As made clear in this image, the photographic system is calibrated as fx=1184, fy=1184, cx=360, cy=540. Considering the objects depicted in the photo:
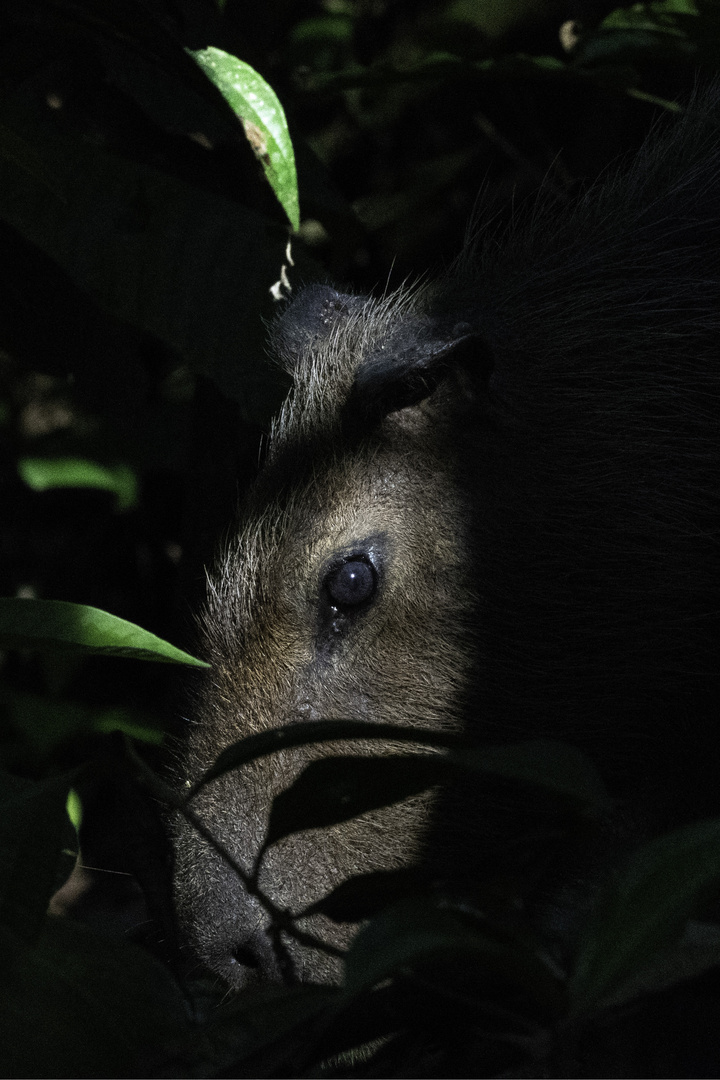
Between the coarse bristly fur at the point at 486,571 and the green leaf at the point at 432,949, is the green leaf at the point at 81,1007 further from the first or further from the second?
the coarse bristly fur at the point at 486,571

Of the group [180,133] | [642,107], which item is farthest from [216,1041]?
[642,107]

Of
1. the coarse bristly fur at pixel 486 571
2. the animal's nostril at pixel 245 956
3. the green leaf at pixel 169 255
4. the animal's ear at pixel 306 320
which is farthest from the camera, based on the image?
the animal's ear at pixel 306 320

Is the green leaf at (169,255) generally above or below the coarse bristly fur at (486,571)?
above

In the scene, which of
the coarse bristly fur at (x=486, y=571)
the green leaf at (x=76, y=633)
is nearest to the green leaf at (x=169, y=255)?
the coarse bristly fur at (x=486, y=571)

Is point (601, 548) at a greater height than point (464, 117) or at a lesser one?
lesser

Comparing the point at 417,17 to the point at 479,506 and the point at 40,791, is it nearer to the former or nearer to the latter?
the point at 479,506

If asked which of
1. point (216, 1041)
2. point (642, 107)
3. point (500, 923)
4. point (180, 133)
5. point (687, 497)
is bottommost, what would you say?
point (216, 1041)
